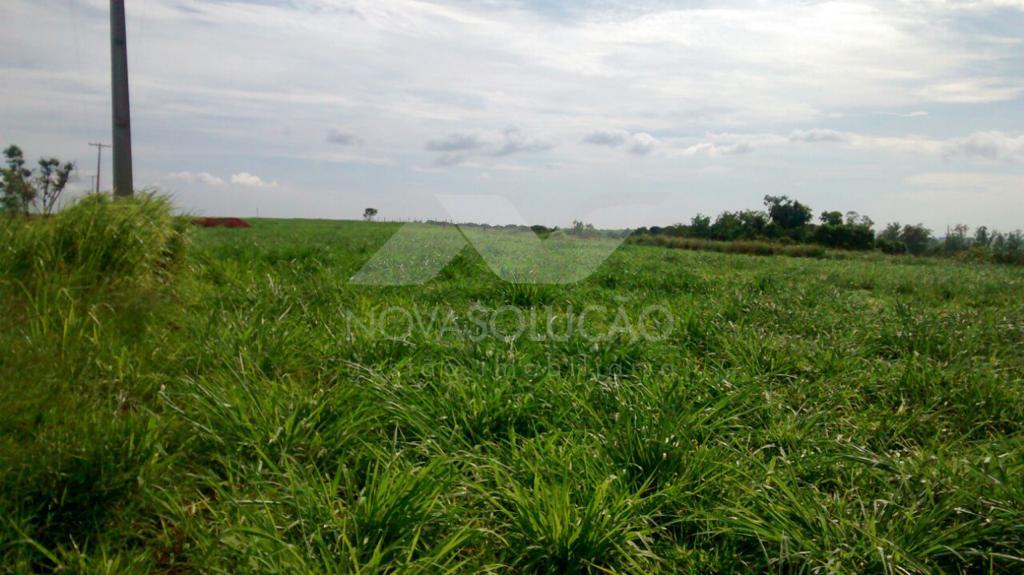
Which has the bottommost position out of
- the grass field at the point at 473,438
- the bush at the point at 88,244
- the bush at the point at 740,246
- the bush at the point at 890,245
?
the grass field at the point at 473,438

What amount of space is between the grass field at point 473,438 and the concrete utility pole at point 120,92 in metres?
1.84

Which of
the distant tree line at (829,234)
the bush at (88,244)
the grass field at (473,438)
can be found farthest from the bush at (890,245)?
the bush at (88,244)

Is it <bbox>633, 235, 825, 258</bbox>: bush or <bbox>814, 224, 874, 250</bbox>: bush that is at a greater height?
<bbox>814, 224, 874, 250</bbox>: bush

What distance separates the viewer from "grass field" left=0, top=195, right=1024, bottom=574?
1797 millimetres

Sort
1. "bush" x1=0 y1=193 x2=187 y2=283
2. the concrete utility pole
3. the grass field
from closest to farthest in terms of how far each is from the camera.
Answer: the grass field, "bush" x1=0 y1=193 x2=187 y2=283, the concrete utility pole

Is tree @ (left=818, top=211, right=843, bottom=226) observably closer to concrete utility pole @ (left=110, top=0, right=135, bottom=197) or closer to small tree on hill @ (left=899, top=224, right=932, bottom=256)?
small tree on hill @ (left=899, top=224, right=932, bottom=256)

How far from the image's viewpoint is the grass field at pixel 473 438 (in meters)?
1.80

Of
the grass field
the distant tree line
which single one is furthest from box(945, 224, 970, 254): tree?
the grass field

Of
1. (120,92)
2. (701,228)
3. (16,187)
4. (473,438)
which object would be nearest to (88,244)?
(16,187)

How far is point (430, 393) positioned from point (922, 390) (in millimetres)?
2465

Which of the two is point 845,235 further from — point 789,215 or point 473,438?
point 473,438

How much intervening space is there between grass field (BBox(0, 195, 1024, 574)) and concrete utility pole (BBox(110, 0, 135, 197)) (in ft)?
6.04

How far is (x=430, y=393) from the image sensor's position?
111 inches

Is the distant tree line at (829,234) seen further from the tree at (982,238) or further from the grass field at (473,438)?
the grass field at (473,438)
